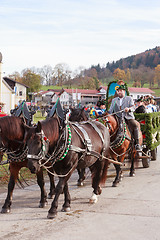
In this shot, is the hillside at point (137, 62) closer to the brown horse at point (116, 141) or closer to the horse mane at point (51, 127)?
the brown horse at point (116, 141)

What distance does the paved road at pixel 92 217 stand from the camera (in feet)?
14.1

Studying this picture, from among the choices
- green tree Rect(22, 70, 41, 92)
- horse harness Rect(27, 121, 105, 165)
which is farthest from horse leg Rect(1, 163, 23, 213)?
green tree Rect(22, 70, 41, 92)

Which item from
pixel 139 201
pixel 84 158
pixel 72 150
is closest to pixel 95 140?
pixel 84 158

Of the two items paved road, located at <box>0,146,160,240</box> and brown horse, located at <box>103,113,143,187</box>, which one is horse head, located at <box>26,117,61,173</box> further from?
brown horse, located at <box>103,113,143,187</box>

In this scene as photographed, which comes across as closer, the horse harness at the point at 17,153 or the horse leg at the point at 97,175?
the horse harness at the point at 17,153

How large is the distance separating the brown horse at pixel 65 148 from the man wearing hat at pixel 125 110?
1.71 meters

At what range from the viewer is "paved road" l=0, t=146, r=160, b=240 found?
431 cm

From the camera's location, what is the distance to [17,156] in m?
5.42

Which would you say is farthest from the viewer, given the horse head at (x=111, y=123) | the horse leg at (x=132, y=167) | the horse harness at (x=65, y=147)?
the horse leg at (x=132, y=167)

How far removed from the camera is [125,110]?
7707 millimetres

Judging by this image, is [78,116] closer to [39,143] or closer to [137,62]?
[39,143]

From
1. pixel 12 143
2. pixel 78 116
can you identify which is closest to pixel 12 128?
pixel 12 143

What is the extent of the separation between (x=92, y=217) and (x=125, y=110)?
3424 mm

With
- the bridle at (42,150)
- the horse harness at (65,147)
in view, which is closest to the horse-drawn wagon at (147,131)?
the horse harness at (65,147)
